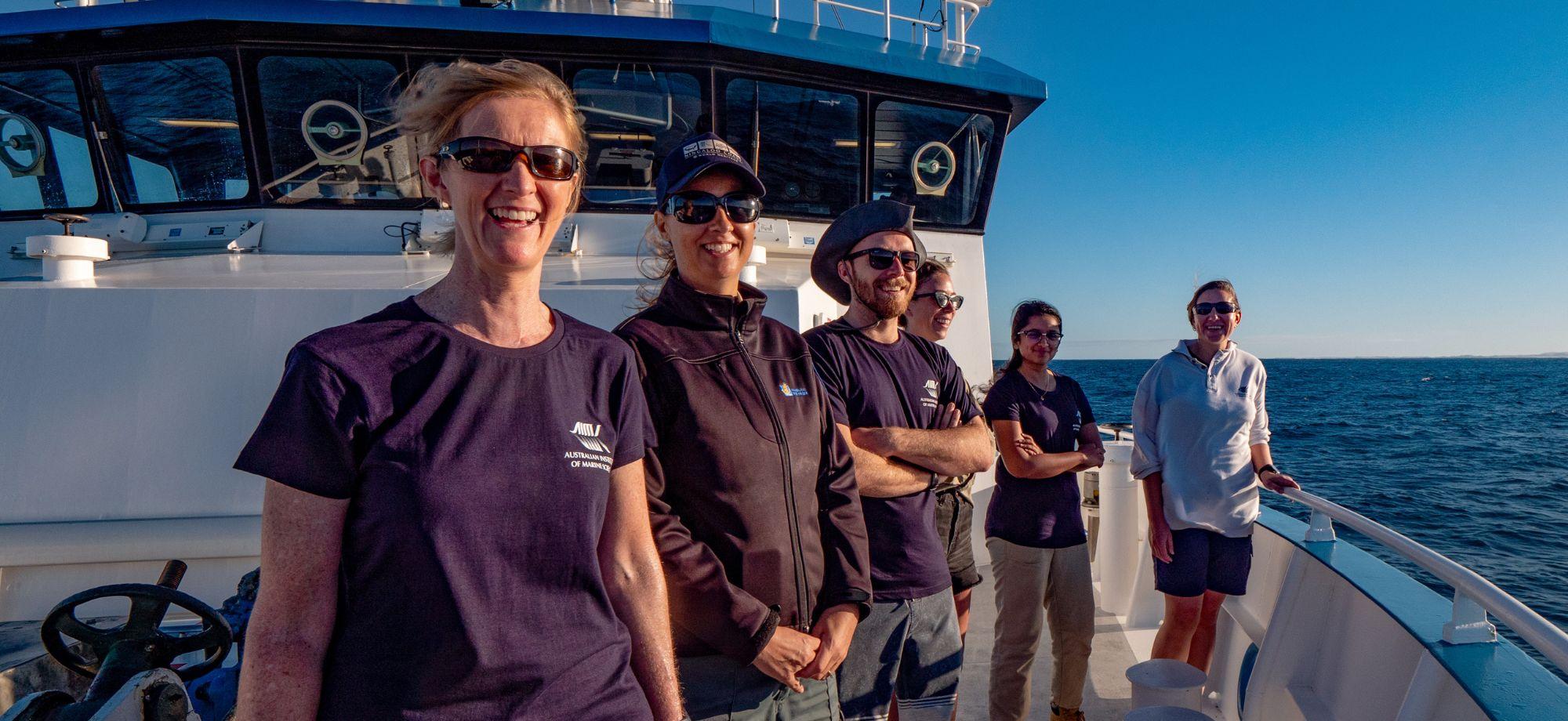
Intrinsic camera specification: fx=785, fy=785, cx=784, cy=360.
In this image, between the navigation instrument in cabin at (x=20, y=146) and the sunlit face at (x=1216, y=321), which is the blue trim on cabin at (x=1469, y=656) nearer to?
the sunlit face at (x=1216, y=321)

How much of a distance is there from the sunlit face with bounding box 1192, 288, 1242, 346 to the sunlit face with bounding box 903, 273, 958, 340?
44.3 inches

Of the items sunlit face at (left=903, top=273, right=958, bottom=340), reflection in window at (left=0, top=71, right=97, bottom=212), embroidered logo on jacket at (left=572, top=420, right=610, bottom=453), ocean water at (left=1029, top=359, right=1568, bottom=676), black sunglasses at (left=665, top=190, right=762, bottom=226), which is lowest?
ocean water at (left=1029, top=359, right=1568, bottom=676)

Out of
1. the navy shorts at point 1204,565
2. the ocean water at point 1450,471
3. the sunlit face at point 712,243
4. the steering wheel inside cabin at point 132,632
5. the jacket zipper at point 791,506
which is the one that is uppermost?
the sunlit face at point 712,243

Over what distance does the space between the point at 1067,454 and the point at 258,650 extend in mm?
Result: 2757

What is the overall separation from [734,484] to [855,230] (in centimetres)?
112

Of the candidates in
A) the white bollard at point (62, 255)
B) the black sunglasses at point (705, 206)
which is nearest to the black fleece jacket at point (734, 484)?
the black sunglasses at point (705, 206)

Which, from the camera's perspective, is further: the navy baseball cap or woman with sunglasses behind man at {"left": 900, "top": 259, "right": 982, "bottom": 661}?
woman with sunglasses behind man at {"left": 900, "top": 259, "right": 982, "bottom": 661}

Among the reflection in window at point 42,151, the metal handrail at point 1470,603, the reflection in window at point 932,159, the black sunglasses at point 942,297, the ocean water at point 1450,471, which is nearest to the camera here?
the metal handrail at point 1470,603

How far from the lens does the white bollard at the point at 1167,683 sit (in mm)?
2975

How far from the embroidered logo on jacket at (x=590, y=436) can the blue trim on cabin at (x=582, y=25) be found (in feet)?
12.7

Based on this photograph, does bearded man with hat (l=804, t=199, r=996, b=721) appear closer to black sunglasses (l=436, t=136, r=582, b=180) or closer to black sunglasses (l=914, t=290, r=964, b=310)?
black sunglasses (l=914, t=290, r=964, b=310)

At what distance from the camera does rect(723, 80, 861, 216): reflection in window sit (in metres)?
5.00

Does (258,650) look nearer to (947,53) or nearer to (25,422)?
(25,422)

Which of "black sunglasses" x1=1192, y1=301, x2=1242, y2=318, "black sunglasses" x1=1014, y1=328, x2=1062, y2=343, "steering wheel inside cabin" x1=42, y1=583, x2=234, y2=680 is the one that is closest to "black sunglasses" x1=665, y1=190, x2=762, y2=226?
"steering wheel inside cabin" x1=42, y1=583, x2=234, y2=680
